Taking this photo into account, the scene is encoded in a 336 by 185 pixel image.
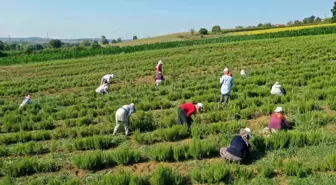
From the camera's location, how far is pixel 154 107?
553 inches

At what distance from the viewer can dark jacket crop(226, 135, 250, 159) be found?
748 cm

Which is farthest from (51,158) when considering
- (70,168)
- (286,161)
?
(286,161)

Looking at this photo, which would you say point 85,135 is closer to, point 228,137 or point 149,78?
point 228,137

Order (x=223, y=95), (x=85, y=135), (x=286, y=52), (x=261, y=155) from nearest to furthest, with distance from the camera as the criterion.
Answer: (x=261, y=155) → (x=85, y=135) → (x=223, y=95) → (x=286, y=52)

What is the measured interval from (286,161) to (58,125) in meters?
7.87

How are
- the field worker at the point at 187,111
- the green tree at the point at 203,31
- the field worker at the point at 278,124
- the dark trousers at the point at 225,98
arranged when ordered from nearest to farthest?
the field worker at the point at 278,124
the field worker at the point at 187,111
the dark trousers at the point at 225,98
the green tree at the point at 203,31

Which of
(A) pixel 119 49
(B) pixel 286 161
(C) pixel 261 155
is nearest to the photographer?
(B) pixel 286 161

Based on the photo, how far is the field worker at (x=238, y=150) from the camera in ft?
24.6

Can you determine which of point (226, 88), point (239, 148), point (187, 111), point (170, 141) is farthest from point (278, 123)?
point (226, 88)

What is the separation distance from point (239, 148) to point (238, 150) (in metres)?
0.05

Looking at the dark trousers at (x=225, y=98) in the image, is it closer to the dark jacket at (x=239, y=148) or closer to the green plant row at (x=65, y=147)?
the green plant row at (x=65, y=147)

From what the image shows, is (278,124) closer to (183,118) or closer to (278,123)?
(278,123)

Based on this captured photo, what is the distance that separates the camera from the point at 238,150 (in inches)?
294

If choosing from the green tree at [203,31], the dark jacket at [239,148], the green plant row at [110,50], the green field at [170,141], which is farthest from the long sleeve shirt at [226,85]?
the green tree at [203,31]
